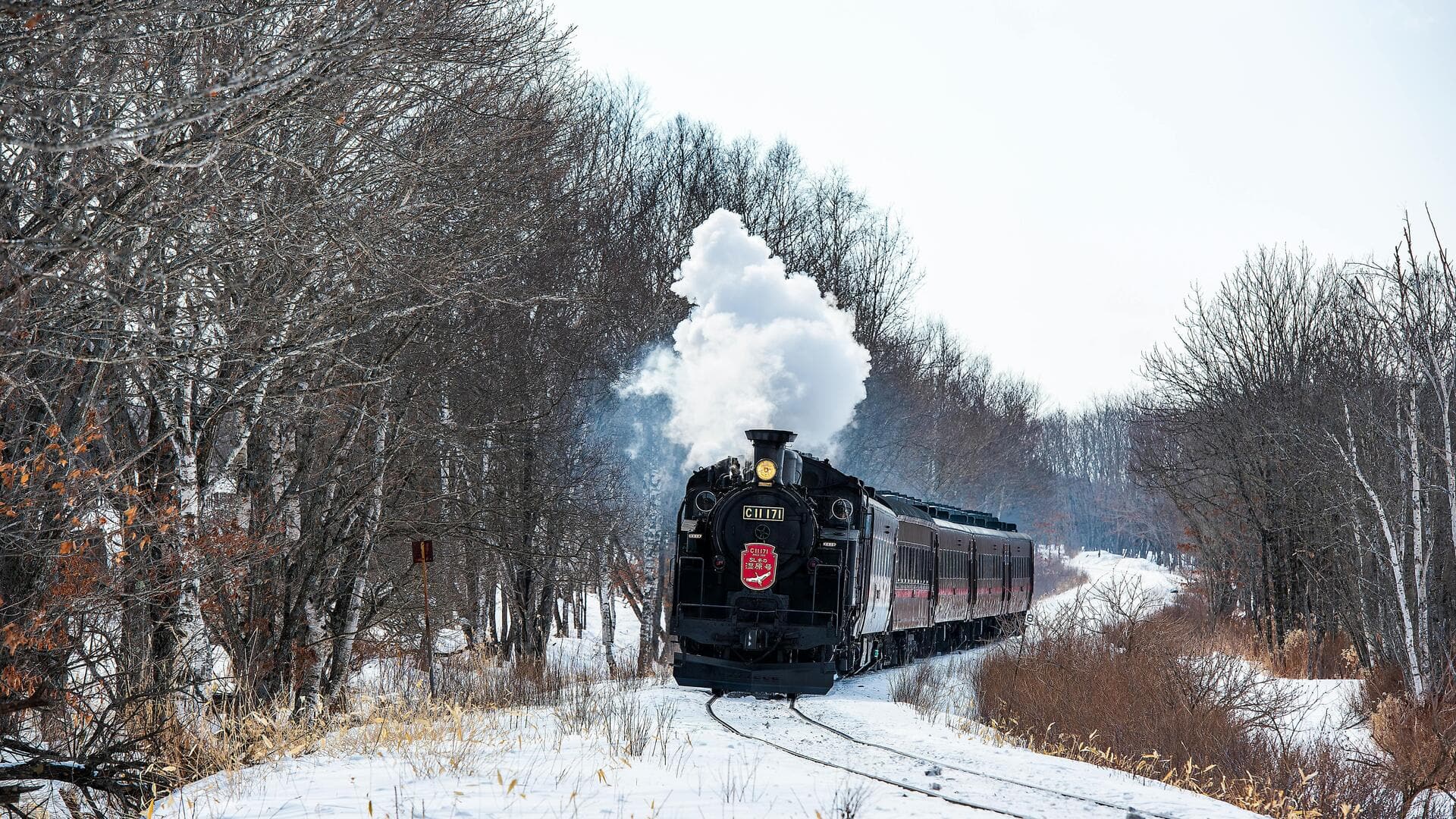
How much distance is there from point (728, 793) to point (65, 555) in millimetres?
4616

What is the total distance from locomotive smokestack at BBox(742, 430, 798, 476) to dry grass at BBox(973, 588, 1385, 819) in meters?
4.09

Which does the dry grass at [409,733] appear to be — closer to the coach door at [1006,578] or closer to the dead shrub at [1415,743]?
the dead shrub at [1415,743]

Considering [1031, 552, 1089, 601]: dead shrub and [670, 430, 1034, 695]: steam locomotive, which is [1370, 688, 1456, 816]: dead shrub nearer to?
[670, 430, 1034, 695]: steam locomotive

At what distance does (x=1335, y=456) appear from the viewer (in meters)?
19.7

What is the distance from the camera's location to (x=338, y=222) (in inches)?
395

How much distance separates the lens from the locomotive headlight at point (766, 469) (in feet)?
48.9

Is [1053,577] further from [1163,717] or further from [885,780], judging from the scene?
[885,780]

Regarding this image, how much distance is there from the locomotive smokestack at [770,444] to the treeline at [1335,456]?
6.99m

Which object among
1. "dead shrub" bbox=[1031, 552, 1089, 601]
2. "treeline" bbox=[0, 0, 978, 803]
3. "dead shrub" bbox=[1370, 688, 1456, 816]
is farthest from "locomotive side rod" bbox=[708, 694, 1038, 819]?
"dead shrub" bbox=[1031, 552, 1089, 601]

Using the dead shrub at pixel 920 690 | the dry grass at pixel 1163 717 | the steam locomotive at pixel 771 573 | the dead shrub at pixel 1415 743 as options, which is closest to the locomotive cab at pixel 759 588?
the steam locomotive at pixel 771 573

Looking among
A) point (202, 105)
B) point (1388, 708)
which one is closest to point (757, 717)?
point (1388, 708)

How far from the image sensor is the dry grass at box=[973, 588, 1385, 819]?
32.6ft

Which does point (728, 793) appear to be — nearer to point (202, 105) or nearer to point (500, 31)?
point (202, 105)

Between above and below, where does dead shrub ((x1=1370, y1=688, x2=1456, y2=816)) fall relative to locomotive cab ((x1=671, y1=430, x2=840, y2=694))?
below
